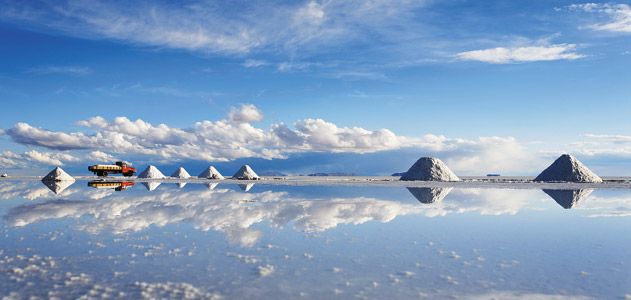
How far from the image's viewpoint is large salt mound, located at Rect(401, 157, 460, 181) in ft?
185

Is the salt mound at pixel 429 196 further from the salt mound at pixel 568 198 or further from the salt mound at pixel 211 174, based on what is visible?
the salt mound at pixel 211 174

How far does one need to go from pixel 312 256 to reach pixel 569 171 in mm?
53984

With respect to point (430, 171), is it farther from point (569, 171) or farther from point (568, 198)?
point (568, 198)

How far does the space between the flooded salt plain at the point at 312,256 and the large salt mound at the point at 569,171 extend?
4322 centimetres

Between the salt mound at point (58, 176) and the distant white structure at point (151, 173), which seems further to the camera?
the distant white structure at point (151, 173)

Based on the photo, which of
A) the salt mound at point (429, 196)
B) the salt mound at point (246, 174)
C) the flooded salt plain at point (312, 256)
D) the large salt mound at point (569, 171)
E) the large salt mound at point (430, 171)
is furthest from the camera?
the salt mound at point (246, 174)

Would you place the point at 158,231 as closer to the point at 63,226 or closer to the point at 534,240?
the point at 63,226

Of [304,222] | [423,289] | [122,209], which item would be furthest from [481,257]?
[122,209]

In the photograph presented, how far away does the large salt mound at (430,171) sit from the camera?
5641cm

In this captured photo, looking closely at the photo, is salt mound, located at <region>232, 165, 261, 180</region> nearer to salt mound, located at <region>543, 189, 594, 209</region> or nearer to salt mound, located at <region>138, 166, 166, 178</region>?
salt mound, located at <region>138, 166, 166, 178</region>

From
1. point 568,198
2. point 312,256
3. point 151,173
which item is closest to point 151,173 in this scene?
point 151,173

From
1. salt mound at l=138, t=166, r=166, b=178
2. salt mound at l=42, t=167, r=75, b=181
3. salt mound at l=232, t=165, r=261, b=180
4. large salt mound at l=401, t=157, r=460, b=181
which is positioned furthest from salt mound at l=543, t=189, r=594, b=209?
salt mound at l=138, t=166, r=166, b=178

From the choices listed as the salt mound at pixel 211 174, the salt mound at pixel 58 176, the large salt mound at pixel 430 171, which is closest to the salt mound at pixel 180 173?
the salt mound at pixel 211 174

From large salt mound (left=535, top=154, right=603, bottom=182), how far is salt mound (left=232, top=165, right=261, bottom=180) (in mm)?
41010
